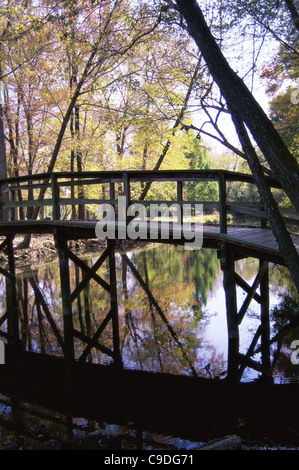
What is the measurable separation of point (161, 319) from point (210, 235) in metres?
3.37

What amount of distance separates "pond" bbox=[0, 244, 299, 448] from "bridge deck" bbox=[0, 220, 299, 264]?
207 cm

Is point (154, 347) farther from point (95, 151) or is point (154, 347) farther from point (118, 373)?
point (95, 151)

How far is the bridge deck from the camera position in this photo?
5.92m

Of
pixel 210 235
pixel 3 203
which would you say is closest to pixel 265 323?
pixel 210 235

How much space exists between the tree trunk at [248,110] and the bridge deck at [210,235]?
1566mm

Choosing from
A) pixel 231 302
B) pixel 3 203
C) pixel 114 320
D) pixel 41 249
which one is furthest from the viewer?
pixel 41 249

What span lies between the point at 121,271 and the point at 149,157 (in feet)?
31.5

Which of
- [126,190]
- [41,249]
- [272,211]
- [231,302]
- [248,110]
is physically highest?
[248,110]

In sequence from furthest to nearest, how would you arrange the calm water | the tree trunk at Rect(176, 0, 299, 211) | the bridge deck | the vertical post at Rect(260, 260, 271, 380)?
the vertical post at Rect(260, 260, 271, 380)
the calm water
the bridge deck
the tree trunk at Rect(176, 0, 299, 211)

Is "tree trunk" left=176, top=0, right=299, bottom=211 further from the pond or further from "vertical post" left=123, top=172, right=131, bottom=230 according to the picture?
the pond

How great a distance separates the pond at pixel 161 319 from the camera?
22.2ft

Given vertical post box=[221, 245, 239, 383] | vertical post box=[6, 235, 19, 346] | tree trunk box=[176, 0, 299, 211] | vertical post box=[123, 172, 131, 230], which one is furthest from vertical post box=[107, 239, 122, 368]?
tree trunk box=[176, 0, 299, 211]

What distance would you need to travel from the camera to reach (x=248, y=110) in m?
4.48

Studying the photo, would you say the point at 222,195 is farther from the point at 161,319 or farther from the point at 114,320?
the point at 114,320
